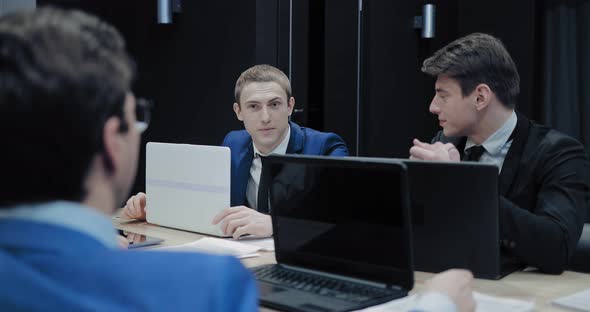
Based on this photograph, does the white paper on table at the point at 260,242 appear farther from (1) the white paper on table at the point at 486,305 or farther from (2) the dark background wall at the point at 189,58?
(2) the dark background wall at the point at 189,58

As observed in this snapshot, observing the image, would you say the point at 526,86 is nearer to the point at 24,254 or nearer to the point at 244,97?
the point at 244,97

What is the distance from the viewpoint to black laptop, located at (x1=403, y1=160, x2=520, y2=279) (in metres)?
1.63

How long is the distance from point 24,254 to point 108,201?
0.13 m

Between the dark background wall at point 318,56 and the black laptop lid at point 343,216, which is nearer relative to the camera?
the black laptop lid at point 343,216

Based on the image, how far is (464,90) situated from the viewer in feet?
7.51

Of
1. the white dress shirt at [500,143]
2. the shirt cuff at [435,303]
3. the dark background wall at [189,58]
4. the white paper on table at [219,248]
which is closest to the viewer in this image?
the shirt cuff at [435,303]

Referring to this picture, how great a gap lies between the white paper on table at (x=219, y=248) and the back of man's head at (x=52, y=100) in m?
1.21

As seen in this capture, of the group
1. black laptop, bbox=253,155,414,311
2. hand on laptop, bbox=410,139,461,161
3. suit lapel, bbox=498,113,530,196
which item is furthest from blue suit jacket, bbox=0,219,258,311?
suit lapel, bbox=498,113,530,196

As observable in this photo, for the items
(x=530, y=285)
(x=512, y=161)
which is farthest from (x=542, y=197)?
(x=530, y=285)

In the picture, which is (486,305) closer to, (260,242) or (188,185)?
(260,242)

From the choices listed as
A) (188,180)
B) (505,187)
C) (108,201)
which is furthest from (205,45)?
(108,201)

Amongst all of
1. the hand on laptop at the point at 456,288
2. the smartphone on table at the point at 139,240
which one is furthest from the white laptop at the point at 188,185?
the hand on laptop at the point at 456,288

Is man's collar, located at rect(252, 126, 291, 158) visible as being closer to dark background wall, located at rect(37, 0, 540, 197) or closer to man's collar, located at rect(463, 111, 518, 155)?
man's collar, located at rect(463, 111, 518, 155)

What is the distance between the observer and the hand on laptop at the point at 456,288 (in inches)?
48.3
